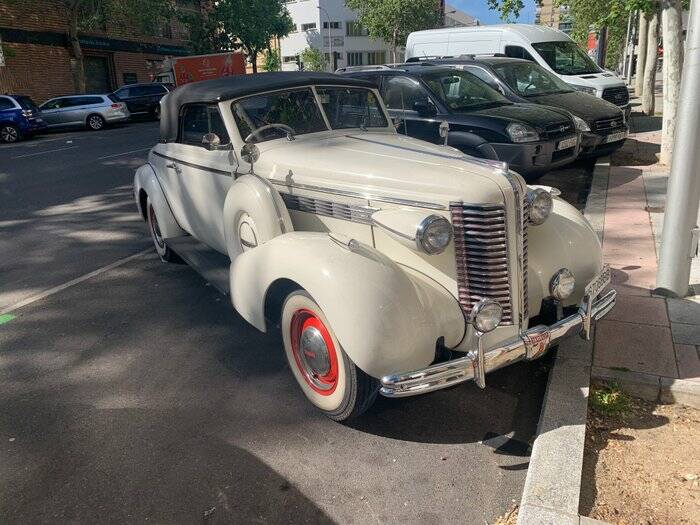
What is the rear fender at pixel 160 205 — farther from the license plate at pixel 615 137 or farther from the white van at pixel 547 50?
the white van at pixel 547 50

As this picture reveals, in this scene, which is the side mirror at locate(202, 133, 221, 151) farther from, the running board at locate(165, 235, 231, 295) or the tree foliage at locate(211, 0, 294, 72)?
the tree foliage at locate(211, 0, 294, 72)

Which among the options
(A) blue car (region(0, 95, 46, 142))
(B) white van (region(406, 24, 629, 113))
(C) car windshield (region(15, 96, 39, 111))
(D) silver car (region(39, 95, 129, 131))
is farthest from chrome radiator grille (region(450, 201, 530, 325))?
(D) silver car (region(39, 95, 129, 131))

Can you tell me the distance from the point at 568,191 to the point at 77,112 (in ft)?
62.6

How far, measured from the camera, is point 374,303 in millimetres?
2689

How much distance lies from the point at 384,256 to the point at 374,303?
352 mm

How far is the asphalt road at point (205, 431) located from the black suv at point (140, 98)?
20.3 metres

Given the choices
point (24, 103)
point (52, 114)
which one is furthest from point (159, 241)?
point (52, 114)

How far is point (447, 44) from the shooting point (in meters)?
13.5

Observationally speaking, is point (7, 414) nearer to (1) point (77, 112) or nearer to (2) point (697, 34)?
(2) point (697, 34)

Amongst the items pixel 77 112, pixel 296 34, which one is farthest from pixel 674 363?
pixel 296 34

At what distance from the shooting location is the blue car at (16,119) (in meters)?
18.1

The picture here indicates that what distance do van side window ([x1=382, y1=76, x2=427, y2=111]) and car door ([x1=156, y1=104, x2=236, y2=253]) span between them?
3.99 meters

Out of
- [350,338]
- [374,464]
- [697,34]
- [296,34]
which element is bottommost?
[374,464]

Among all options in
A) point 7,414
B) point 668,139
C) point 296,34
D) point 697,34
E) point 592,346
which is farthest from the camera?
point 296,34
